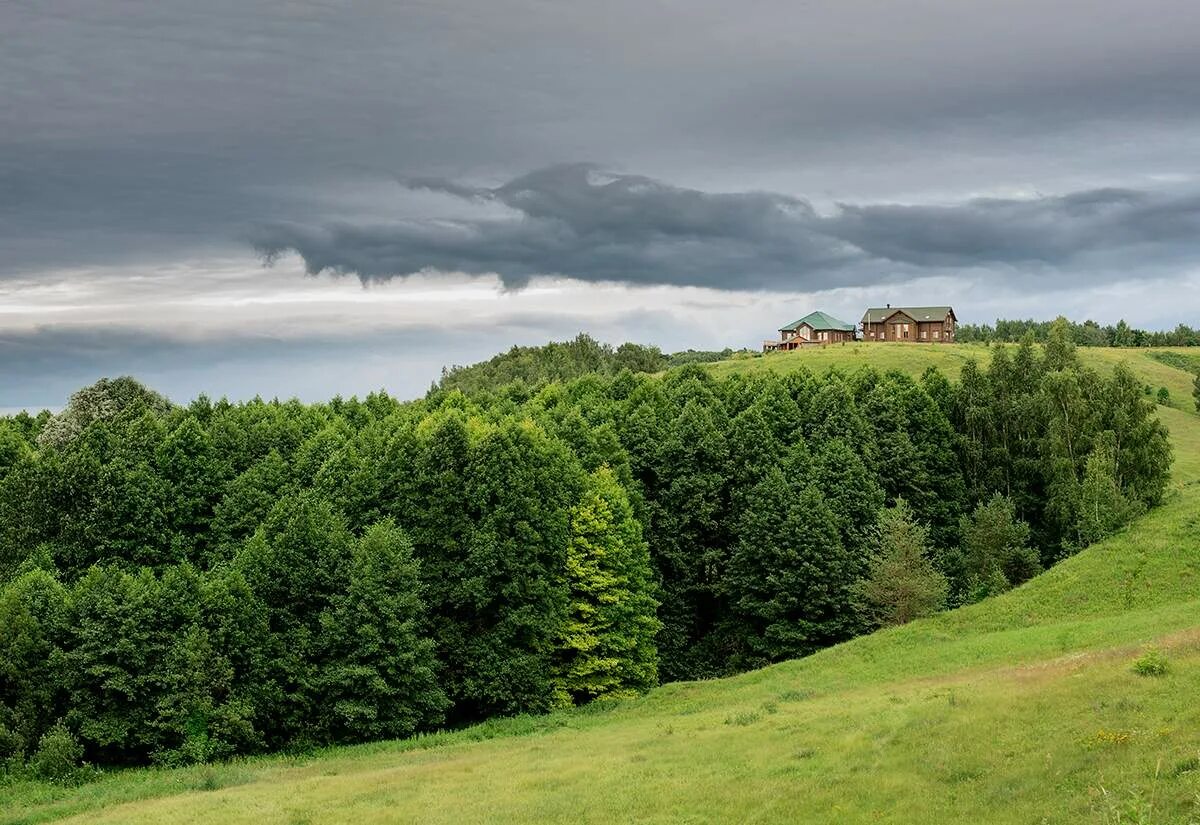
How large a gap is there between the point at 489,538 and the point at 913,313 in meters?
119

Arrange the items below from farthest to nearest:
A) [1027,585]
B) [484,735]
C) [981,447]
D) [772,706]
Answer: [981,447]
[1027,585]
[484,735]
[772,706]

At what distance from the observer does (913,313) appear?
518 ft

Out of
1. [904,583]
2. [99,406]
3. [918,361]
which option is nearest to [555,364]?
[918,361]

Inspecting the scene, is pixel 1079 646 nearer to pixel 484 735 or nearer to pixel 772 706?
pixel 772 706

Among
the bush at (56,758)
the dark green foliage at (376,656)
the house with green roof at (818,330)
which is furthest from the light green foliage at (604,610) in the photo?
the house with green roof at (818,330)

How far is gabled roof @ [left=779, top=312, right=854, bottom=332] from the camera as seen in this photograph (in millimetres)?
165500

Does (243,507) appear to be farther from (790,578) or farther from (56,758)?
(790,578)

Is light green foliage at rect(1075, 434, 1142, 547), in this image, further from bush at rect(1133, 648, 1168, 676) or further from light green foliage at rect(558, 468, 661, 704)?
bush at rect(1133, 648, 1168, 676)

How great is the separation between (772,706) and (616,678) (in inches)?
725

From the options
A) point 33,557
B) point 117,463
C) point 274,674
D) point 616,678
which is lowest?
point 616,678

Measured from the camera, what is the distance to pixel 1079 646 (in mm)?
43531

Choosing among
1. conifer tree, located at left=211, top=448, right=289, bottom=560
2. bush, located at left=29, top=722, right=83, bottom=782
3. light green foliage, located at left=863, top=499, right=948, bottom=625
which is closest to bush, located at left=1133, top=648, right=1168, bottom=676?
light green foliage, located at left=863, top=499, right=948, bottom=625

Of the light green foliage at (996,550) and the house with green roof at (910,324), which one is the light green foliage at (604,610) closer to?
the light green foliage at (996,550)

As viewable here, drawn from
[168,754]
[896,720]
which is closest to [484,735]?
[168,754]
